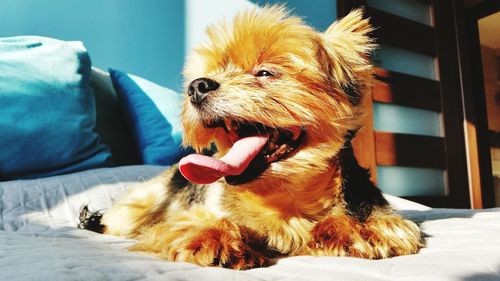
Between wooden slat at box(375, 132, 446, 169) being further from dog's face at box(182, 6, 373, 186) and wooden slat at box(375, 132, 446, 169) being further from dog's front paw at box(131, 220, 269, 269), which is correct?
dog's front paw at box(131, 220, 269, 269)

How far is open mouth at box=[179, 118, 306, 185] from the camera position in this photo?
38.2 inches

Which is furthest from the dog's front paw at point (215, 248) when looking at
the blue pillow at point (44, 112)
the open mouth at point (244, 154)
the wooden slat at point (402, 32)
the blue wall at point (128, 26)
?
the wooden slat at point (402, 32)

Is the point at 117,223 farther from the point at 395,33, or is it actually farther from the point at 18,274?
the point at 395,33

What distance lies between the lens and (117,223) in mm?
1583

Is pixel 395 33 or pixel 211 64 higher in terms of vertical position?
pixel 395 33

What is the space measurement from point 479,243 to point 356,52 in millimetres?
681

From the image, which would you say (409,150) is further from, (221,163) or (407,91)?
(221,163)

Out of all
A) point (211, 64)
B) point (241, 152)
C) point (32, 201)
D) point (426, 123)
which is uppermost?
point (426, 123)

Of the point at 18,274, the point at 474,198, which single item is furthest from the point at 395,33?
the point at 18,274

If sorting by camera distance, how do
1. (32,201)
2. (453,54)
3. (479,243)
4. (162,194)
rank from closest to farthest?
(479,243), (32,201), (162,194), (453,54)

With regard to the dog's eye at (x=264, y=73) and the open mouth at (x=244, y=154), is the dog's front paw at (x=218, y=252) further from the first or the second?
the dog's eye at (x=264, y=73)

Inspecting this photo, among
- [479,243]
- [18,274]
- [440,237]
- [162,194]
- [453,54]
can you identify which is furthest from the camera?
[453,54]

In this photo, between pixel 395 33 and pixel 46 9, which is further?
pixel 395 33

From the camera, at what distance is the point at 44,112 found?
6.31ft
